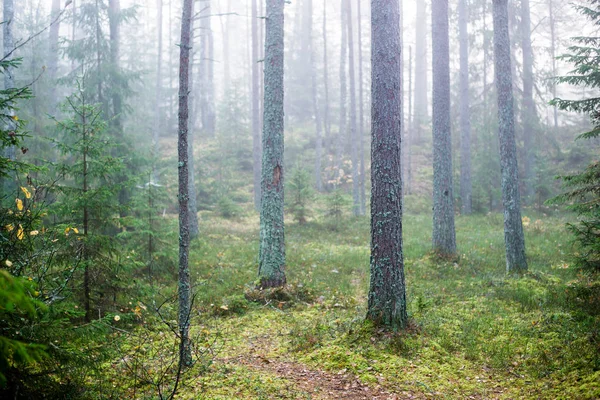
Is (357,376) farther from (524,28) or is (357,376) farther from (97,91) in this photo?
(524,28)

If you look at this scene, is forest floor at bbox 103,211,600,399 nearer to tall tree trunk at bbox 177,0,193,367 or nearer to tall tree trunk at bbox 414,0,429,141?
tall tree trunk at bbox 177,0,193,367

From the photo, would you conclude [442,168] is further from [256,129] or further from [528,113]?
[256,129]

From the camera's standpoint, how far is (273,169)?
372 inches

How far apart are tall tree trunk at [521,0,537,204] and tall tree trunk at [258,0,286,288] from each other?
18364mm

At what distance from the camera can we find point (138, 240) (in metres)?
10.4

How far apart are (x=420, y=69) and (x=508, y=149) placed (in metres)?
27.9

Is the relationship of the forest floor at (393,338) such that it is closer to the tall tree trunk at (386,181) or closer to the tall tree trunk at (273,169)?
the tall tree trunk at (386,181)

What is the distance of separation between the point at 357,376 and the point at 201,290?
5140mm

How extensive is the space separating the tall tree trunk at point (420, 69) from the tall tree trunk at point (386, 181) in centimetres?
Answer: 2898

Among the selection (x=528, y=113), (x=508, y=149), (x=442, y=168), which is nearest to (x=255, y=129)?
(x=442, y=168)

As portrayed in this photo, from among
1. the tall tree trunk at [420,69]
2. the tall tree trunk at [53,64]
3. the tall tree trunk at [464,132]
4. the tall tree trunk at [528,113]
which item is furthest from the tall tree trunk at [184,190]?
the tall tree trunk at [420,69]

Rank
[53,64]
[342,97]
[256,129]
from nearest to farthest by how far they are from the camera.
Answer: [53,64] < [256,129] < [342,97]

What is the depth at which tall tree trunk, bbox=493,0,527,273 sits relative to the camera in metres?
10.6

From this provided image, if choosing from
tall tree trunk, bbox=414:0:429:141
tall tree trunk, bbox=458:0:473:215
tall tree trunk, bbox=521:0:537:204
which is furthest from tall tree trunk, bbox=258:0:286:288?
tall tree trunk, bbox=414:0:429:141
